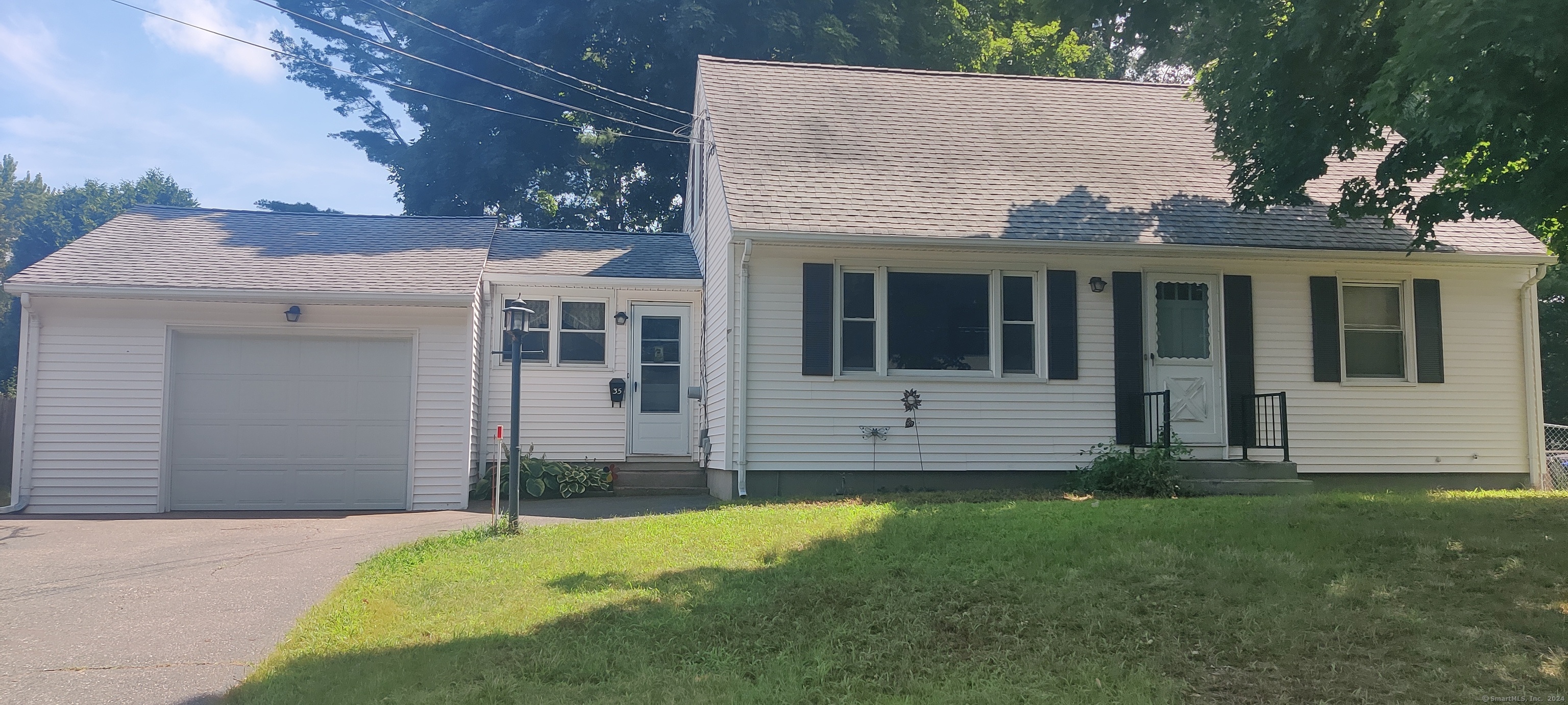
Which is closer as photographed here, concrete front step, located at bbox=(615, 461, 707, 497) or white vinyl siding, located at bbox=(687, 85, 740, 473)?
white vinyl siding, located at bbox=(687, 85, 740, 473)

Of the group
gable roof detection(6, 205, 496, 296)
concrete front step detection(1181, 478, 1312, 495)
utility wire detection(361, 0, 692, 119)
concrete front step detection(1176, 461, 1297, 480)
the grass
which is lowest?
the grass

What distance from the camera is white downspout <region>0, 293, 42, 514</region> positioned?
1116 centimetres

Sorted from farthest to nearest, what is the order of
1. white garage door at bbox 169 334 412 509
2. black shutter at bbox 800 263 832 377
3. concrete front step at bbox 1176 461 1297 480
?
white garage door at bbox 169 334 412 509, black shutter at bbox 800 263 832 377, concrete front step at bbox 1176 461 1297 480

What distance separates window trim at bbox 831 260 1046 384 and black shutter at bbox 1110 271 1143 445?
821 millimetres

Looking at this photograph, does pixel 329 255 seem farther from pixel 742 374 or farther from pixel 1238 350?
pixel 1238 350

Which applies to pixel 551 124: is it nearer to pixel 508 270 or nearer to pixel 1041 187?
pixel 508 270

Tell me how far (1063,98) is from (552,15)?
14.4 meters

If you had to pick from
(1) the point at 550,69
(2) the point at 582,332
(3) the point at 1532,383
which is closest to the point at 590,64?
(1) the point at 550,69

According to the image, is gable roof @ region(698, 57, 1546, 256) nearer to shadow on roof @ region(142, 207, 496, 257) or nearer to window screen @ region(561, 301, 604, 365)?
window screen @ region(561, 301, 604, 365)

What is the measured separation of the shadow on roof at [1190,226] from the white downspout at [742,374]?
109 inches

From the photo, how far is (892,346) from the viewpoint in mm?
11492

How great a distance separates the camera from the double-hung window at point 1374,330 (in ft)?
39.6

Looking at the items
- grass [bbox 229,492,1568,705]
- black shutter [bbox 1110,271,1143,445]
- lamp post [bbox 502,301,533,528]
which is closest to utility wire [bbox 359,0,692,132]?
black shutter [bbox 1110,271,1143,445]

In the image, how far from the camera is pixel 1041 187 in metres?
12.3
